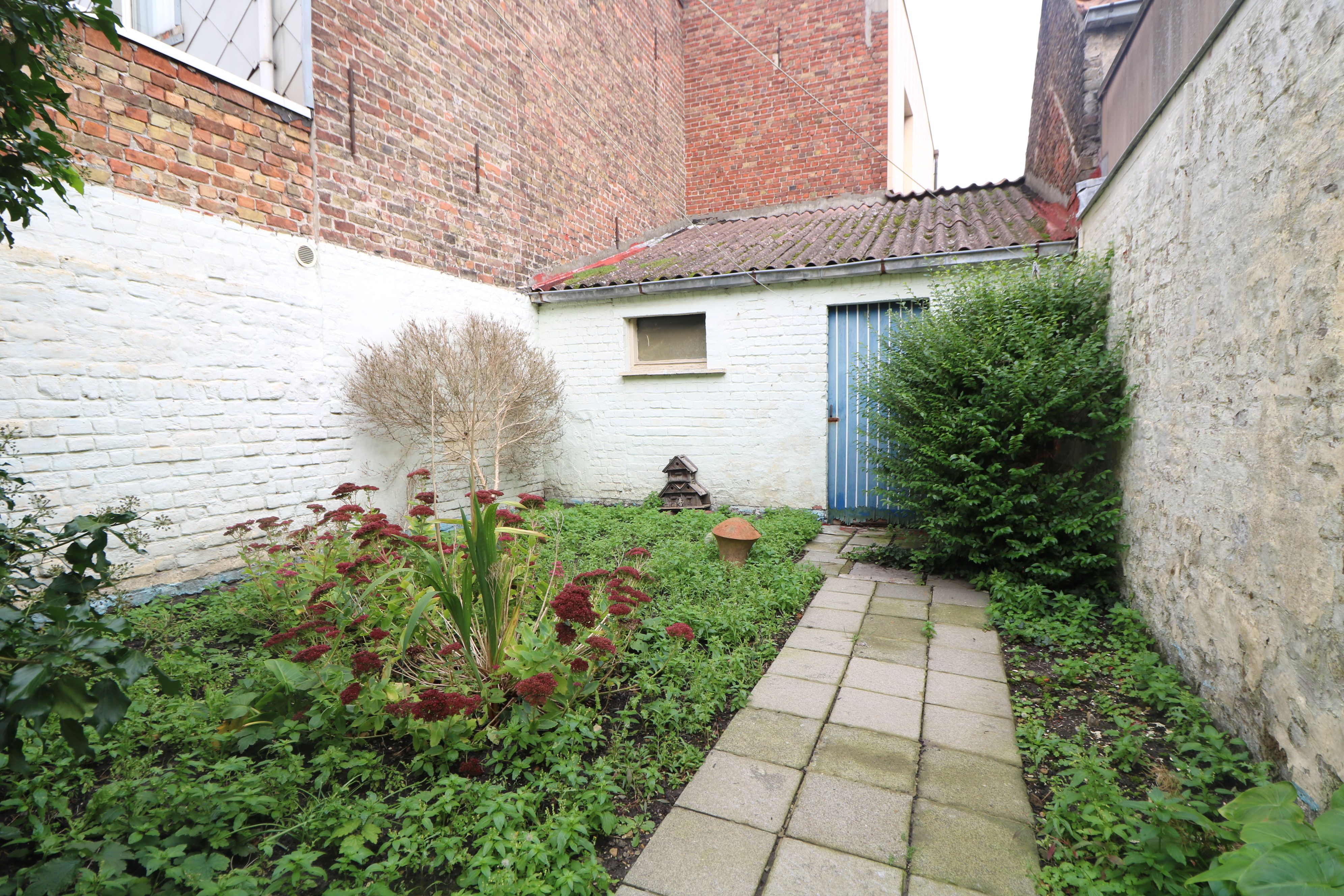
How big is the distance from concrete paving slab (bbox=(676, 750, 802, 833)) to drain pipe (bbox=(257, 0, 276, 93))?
19.5 ft

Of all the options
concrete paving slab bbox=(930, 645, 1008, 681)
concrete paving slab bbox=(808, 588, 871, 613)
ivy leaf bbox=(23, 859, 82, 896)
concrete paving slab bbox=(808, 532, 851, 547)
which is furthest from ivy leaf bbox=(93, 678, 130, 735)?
concrete paving slab bbox=(808, 532, 851, 547)

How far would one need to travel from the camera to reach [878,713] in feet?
9.08

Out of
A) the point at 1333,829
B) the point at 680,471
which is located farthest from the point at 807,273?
the point at 1333,829

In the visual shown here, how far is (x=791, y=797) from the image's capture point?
217cm

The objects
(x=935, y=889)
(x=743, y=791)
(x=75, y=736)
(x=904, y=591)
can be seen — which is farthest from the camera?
(x=904, y=591)

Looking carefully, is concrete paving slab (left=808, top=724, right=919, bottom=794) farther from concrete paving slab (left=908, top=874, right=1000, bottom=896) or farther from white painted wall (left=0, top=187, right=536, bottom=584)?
white painted wall (left=0, top=187, right=536, bottom=584)

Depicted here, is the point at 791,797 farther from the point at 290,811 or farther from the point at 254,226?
the point at 254,226

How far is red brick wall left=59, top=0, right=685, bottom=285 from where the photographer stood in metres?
4.04

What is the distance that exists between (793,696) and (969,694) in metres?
0.82

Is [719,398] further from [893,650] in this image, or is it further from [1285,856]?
[1285,856]

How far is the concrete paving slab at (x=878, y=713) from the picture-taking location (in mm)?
2637

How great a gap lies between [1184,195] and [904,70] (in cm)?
1158

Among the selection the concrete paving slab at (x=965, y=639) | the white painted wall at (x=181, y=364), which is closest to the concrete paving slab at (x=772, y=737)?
the concrete paving slab at (x=965, y=639)

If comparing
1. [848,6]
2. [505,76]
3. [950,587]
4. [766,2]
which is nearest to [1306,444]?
[950,587]
